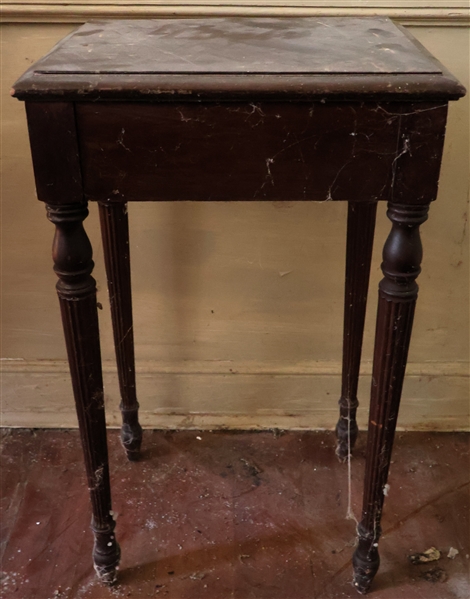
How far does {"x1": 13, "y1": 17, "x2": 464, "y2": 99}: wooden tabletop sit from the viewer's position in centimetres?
76

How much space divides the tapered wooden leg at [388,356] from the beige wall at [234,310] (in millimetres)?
445

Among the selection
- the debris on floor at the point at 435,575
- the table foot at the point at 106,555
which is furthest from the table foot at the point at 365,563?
the table foot at the point at 106,555

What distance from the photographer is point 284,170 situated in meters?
0.82

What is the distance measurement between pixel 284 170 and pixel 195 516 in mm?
761

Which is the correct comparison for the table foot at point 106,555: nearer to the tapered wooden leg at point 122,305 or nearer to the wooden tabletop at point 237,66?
the tapered wooden leg at point 122,305

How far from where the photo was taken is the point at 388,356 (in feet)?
3.09

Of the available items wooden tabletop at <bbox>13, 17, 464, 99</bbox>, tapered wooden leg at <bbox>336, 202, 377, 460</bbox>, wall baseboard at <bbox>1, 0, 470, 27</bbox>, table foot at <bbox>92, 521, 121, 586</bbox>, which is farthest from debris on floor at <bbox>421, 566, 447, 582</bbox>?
wall baseboard at <bbox>1, 0, 470, 27</bbox>

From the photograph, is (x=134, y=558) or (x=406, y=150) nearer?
(x=406, y=150)

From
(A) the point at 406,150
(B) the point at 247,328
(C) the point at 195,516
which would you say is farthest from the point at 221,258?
(A) the point at 406,150

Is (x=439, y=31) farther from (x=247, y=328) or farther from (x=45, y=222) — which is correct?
(x=45, y=222)

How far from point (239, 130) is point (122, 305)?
56cm

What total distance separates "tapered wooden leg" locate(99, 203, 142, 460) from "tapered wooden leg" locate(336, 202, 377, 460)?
419 mm

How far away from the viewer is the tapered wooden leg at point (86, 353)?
0.86 metres

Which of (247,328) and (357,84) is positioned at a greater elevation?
(357,84)
